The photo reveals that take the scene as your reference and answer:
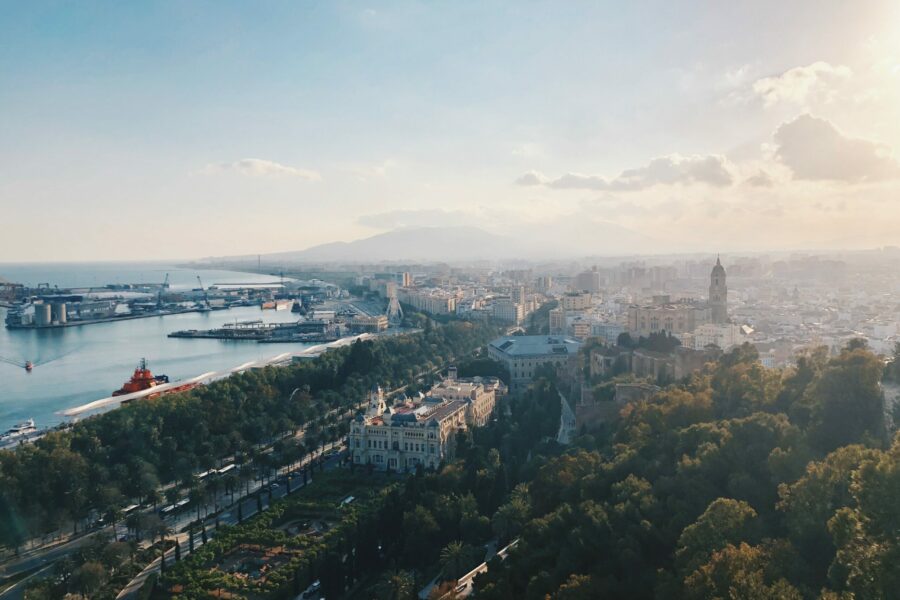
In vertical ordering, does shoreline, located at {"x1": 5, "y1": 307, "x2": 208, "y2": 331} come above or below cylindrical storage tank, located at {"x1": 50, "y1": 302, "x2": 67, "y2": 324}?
below

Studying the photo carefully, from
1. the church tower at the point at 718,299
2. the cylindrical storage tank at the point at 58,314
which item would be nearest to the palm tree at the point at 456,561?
the church tower at the point at 718,299

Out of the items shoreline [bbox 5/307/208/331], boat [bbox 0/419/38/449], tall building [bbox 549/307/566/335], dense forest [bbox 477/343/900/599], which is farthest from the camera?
shoreline [bbox 5/307/208/331]

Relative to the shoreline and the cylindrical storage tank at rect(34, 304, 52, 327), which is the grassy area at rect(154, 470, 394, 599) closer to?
the shoreline

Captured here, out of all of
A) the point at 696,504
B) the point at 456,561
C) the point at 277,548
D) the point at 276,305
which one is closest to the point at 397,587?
the point at 456,561

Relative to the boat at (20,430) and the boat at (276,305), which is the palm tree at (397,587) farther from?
the boat at (276,305)

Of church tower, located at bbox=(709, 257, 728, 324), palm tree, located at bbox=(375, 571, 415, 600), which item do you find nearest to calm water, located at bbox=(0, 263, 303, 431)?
palm tree, located at bbox=(375, 571, 415, 600)

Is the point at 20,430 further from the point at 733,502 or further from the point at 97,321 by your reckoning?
the point at 97,321

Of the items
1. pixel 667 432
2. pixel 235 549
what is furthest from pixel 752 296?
pixel 235 549

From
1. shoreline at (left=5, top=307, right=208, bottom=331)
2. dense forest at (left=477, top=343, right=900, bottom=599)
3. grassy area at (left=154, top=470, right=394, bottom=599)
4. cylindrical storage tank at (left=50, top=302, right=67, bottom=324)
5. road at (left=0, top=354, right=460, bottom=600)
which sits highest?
dense forest at (left=477, top=343, right=900, bottom=599)
